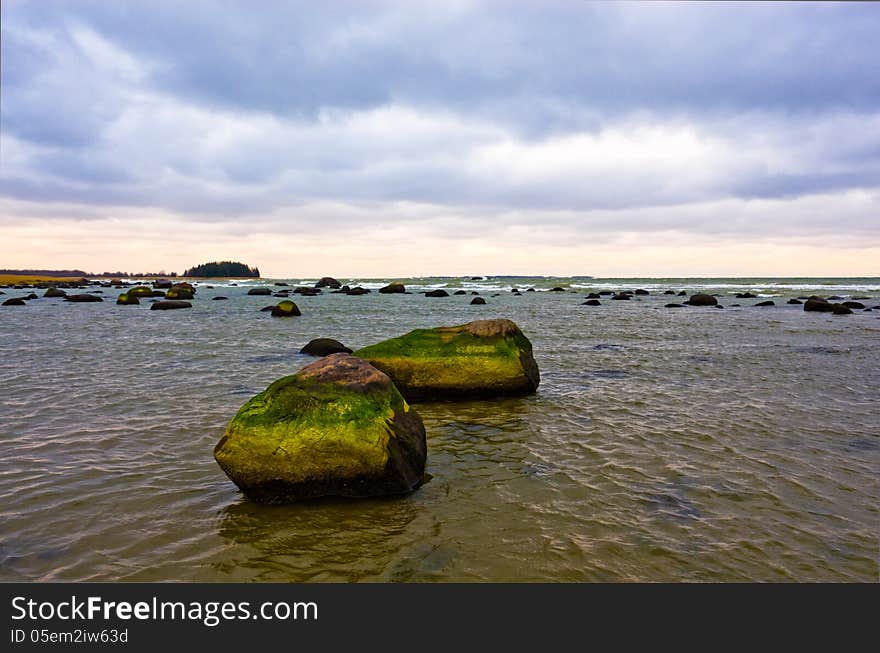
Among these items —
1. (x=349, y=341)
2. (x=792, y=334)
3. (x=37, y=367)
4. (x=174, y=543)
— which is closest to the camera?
(x=174, y=543)

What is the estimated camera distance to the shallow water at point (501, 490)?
451 centimetres

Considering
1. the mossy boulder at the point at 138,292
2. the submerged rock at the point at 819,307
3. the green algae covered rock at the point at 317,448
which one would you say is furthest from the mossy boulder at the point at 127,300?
the submerged rock at the point at 819,307

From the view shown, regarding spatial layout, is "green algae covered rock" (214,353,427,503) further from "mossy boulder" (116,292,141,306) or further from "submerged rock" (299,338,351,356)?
"mossy boulder" (116,292,141,306)

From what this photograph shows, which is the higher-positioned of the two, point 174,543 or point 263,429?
point 263,429

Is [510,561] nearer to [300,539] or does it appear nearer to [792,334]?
[300,539]

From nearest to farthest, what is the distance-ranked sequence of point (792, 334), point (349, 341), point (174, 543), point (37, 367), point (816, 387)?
point (174, 543) < point (816, 387) < point (37, 367) < point (349, 341) < point (792, 334)

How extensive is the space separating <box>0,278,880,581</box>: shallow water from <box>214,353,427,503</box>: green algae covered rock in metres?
0.24

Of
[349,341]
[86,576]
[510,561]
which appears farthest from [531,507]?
[349,341]

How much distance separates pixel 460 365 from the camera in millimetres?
10750

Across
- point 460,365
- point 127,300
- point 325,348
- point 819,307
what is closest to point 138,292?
point 127,300

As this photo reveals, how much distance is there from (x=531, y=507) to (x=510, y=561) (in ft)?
3.75

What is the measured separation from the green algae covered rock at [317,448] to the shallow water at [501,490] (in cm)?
24

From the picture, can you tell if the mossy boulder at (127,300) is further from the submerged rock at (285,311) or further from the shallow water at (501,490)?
the shallow water at (501,490)

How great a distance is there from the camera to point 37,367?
13.8 m
